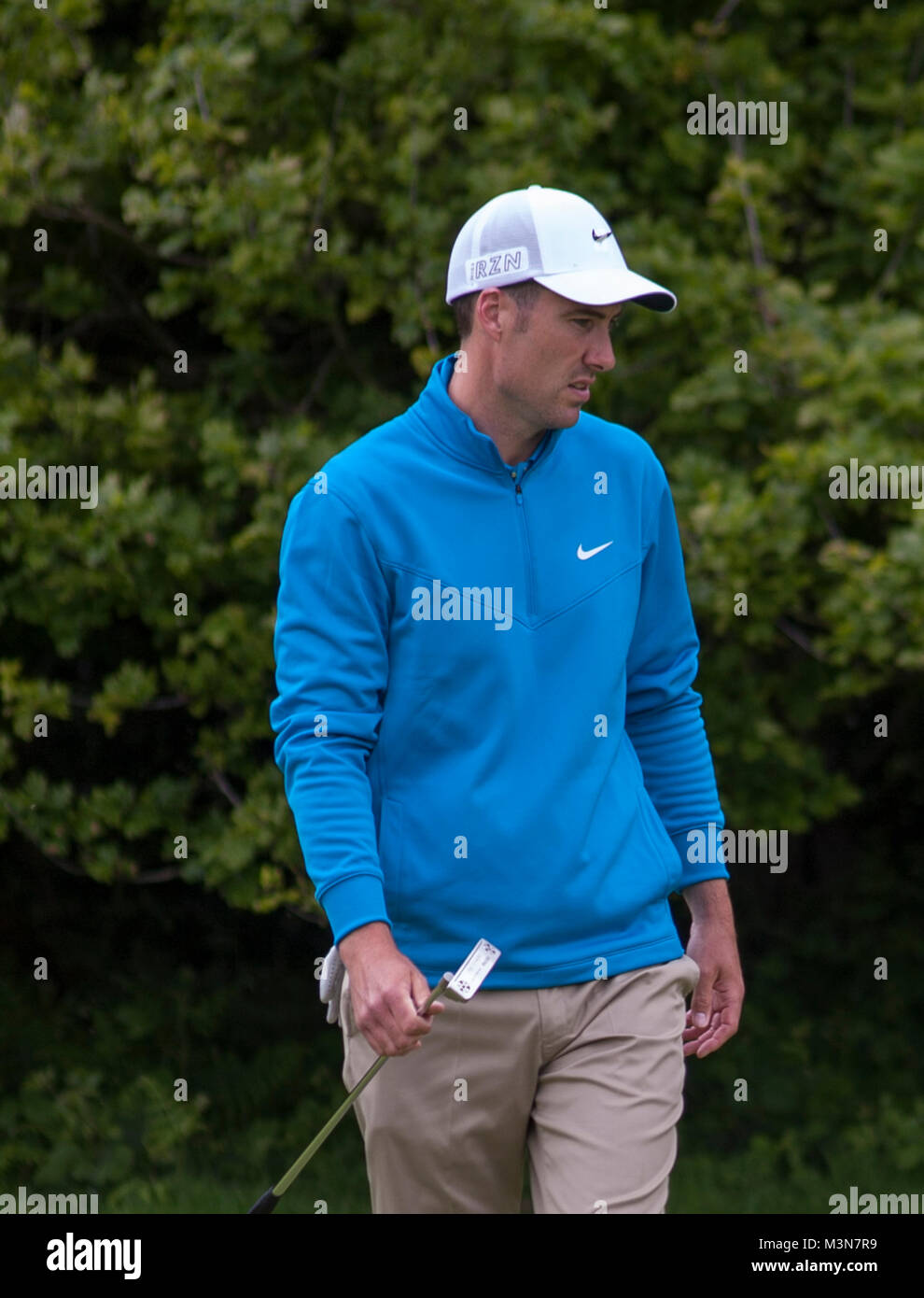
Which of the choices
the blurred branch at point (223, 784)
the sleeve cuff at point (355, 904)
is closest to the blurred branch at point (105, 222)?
the blurred branch at point (223, 784)

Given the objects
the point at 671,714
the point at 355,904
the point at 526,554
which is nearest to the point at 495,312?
the point at 526,554

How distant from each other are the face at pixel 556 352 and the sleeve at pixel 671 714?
330 millimetres

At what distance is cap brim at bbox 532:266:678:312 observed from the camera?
2.82 metres

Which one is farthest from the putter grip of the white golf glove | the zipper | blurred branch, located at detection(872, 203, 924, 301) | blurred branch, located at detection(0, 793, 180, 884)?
blurred branch, located at detection(872, 203, 924, 301)

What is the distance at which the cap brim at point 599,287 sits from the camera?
2.82 metres

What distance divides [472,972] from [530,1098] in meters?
0.36

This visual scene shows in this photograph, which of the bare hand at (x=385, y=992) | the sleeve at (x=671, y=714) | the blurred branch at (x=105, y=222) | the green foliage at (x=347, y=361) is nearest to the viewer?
the bare hand at (x=385, y=992)

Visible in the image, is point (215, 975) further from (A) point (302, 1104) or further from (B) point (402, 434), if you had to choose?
(B) point (402, 434)

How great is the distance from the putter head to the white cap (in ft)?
3.42

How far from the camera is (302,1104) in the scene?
239 inches

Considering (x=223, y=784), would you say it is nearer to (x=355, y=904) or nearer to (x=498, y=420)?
(x=498, y=420)

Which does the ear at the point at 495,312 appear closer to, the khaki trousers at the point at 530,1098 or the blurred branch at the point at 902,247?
the khaki trousers at the point at 530,1098

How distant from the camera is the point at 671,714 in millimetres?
3262

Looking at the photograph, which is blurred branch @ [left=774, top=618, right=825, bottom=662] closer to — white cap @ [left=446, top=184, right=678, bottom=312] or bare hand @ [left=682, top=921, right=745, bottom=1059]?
bare hand @ [left=682, top=921, right=745, bottom=1059]
